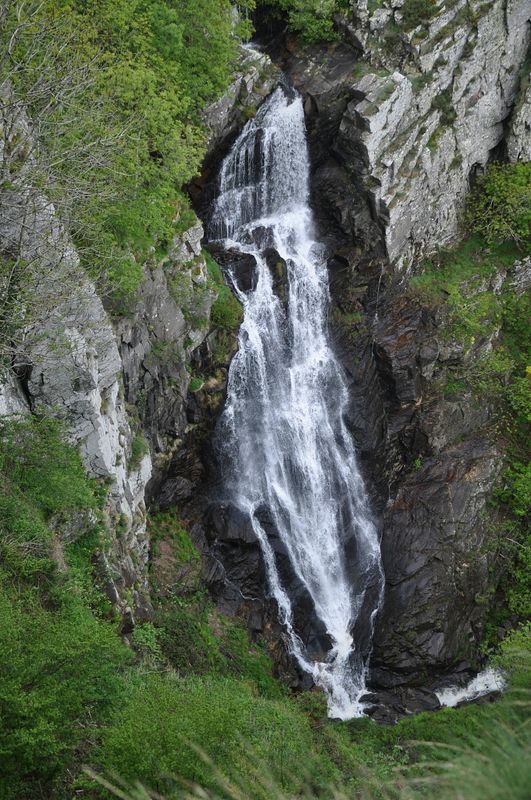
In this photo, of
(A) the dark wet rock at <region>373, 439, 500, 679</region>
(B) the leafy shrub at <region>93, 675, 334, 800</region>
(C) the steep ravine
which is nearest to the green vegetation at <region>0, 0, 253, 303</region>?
(C) the steep ravine

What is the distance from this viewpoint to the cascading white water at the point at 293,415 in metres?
21.3

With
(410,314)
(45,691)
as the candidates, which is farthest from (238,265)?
(45,691)

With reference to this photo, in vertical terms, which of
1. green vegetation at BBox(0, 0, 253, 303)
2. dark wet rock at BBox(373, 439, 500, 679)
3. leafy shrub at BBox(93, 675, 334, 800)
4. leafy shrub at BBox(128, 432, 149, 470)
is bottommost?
dark wet rock at BBox(373, 439, 500, 679)

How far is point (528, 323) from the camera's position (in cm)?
2483

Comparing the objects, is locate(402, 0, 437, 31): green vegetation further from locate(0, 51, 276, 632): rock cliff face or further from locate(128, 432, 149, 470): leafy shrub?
locate(128, 432, 149, 470): leafy shrub

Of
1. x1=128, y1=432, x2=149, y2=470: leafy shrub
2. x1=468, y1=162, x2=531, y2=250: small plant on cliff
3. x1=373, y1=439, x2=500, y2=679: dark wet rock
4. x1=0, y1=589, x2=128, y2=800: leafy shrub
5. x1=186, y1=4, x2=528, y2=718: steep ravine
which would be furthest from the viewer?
x1=468, y1=162, x2=531, y2=250: small plant on cliff

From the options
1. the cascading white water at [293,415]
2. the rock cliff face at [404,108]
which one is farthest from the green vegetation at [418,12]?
the cascading white water at [293,415]

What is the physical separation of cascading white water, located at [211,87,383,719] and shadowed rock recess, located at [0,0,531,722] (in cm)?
18

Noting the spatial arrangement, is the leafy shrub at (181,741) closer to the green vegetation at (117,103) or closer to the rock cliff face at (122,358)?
the rock cliff face at (122,358)

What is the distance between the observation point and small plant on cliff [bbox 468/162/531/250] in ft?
82.2

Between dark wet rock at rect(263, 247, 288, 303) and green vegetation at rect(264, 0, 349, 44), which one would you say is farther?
green vegetation at rect(264, 0, 349, 44)

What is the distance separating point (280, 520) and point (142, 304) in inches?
336

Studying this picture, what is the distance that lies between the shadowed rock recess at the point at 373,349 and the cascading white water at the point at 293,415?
0.18m

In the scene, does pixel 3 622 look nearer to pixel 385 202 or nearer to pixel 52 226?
pixel 52 226
